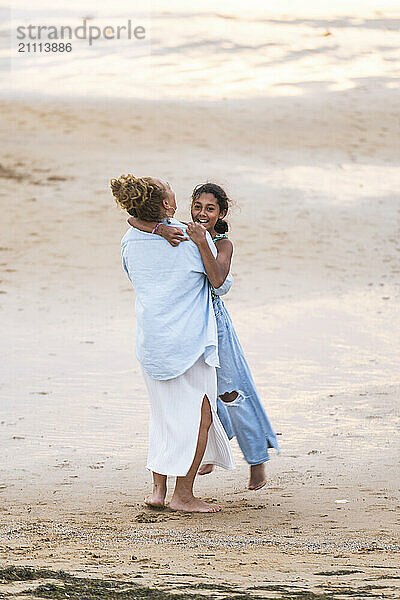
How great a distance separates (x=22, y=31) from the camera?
32.5 m

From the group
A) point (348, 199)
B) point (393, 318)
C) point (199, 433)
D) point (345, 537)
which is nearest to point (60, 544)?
point (199, 433)

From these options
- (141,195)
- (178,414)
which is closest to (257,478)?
(178,414)

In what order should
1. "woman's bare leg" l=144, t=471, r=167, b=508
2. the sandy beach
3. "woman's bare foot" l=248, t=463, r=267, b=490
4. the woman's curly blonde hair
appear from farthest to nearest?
"woman's bare foot" l=248, t=463, r=267, b=490 < "woman's bare leg" l=144, t=471, r=167, b=508 < the woman's curly blonde hair < the sandy beach

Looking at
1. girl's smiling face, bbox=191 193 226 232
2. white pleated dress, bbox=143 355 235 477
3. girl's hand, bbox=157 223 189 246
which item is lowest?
Answer: white pleated dress, bbox=143 355 235 477

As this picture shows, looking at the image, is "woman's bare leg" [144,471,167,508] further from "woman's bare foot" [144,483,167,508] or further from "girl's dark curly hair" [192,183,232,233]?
"girl's dark curly hair" [192,183,232,233]

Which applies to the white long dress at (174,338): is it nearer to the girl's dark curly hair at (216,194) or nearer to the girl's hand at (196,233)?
the girl's hand at (196,233)

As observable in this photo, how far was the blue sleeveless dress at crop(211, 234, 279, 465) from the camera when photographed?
4.98 m

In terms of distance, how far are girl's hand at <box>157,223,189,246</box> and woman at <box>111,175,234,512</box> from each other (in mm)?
28

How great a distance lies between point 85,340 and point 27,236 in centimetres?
596

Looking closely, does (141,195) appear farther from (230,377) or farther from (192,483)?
(192,483)

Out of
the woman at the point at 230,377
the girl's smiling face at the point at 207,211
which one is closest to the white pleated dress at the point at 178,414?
the woman at the point at 230,377

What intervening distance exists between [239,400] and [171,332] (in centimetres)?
62

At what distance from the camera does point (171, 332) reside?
468cm

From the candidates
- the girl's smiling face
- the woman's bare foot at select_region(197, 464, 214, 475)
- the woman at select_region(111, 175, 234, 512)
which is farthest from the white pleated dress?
the girl's smiling face
